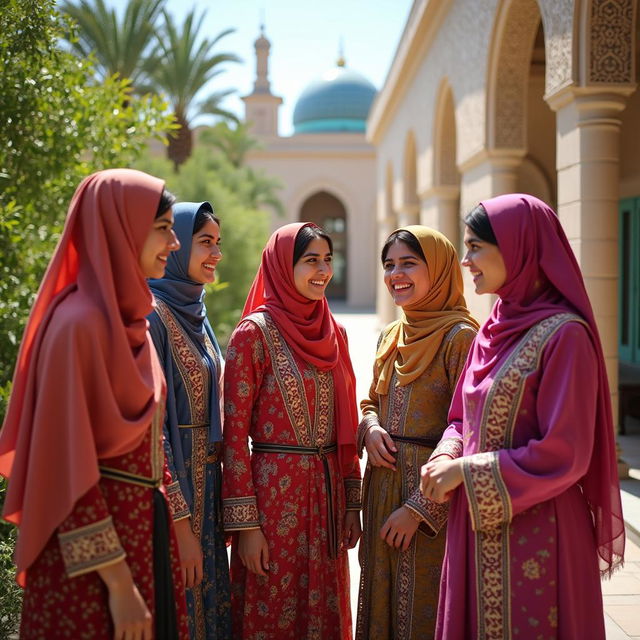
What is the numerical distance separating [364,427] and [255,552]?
53 centimetres

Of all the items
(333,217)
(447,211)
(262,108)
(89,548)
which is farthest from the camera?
(333,217)

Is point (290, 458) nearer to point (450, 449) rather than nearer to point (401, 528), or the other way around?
point (401, 528)

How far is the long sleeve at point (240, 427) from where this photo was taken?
2.15 metres

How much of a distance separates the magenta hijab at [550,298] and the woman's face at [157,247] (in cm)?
77

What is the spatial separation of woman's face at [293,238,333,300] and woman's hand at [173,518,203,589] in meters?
0.77

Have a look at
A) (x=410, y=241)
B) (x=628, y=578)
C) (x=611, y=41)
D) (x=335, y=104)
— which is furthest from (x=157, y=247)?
(x=335, y=104)

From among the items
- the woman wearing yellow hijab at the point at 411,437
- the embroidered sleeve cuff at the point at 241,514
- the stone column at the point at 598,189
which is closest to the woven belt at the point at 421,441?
the woman wearing yellow hijab at the point at 411,437

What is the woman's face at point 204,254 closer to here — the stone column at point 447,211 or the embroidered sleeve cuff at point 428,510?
the embroidered sleeve cuff at point 428,510

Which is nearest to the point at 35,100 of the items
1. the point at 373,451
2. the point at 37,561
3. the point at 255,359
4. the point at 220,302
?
the point at 255,359

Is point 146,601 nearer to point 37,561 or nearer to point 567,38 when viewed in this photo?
point 37,561

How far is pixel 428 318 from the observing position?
234 centimetres

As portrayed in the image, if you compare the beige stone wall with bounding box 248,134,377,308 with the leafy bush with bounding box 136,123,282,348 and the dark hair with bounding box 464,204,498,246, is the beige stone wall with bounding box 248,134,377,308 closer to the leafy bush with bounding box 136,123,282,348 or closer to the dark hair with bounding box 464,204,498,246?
the leafy bush with bounding box 136,123,282,348

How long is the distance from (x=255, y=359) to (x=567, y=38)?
11.5 feet

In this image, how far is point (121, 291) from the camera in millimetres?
1553
